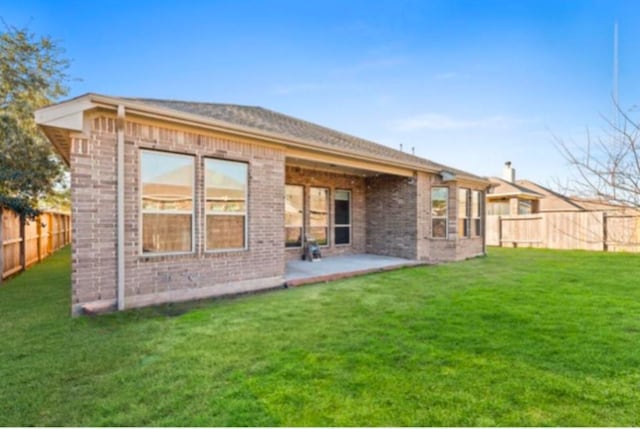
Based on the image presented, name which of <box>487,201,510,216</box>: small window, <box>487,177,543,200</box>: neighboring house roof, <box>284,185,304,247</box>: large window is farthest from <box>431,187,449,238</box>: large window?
<box>487,201,510,216</box>: small window

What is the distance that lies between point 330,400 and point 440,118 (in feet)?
44.1

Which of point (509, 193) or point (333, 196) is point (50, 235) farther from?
point (509, 193)

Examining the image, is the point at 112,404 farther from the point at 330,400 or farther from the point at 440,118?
the point at 440,118

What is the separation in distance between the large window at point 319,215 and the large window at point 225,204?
4350mm

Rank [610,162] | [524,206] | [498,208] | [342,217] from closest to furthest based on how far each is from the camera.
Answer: [610,162] → [342,217] → [498,208] → [524,206]

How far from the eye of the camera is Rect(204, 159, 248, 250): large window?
6520mm

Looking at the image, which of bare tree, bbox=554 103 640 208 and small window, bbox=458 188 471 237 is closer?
bare tree, bbox=554 103 640 208

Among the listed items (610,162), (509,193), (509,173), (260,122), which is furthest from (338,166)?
(509,173)

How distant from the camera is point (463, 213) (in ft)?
40.9

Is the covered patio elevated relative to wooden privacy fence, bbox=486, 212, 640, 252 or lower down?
lower down

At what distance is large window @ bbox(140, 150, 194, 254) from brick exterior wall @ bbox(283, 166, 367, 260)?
458cm

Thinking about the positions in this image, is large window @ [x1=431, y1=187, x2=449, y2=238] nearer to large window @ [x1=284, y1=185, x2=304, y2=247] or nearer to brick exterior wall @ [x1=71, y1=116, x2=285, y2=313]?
large window @ [x1=284, y1=185, x2=304, y2=247]

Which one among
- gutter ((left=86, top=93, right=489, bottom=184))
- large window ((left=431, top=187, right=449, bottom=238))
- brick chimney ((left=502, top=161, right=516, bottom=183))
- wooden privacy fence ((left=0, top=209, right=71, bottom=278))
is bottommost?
wooden privacy fence ((left=0, top=209, right=71, bottom=278))

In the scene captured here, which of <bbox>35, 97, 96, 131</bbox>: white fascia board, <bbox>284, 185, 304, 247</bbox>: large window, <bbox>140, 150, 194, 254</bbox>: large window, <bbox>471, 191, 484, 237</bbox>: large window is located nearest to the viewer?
<bbox>35, 97, 96, 131</bbox>: white fascia board
